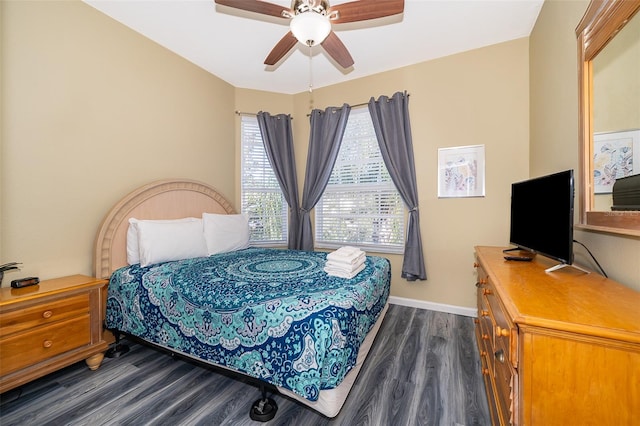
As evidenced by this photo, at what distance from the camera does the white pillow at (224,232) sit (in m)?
2.93

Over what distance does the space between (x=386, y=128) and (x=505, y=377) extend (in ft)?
9.18

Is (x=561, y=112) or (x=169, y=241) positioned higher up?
(x=561, y=112)

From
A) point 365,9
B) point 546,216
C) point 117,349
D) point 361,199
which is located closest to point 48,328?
point 117,349

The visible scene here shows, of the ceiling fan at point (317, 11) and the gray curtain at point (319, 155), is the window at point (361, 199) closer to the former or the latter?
the gray curtain at point (319, 155)

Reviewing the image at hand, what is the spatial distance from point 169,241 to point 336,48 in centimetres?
233

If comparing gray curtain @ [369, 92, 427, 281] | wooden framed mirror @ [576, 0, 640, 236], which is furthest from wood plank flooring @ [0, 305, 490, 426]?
wooden framed mirror @ [576, 0, 640, 236]

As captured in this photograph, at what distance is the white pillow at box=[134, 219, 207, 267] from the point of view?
7.70 feet

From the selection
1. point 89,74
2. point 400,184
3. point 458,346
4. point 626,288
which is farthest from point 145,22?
point 458,346

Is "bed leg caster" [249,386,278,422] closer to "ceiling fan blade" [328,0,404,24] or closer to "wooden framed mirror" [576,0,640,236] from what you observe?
"wooden framed mirror" [576,0,640,236]

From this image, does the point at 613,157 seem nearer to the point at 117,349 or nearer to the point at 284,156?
the point at 284,156

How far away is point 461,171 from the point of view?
2965 millimetres

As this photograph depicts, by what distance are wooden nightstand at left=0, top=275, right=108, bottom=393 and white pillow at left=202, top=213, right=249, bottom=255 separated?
103cm

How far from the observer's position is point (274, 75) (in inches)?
139

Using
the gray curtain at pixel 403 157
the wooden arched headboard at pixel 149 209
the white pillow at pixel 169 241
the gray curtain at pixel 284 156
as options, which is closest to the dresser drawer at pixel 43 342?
the wooden arched headboard at pixel 149 209
